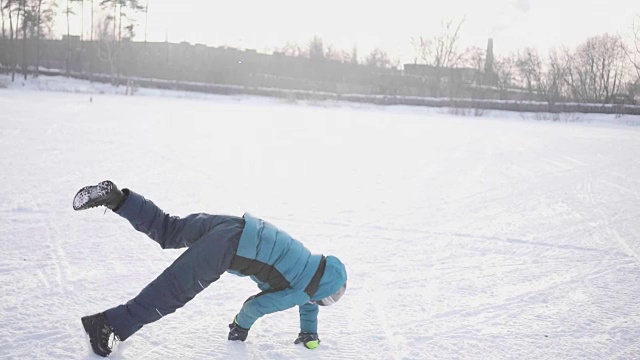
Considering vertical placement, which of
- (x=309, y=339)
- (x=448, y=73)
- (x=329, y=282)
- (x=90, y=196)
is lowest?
(x=309, y=339)

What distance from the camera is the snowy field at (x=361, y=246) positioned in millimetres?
Result: 3305

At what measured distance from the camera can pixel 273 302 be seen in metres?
2.90

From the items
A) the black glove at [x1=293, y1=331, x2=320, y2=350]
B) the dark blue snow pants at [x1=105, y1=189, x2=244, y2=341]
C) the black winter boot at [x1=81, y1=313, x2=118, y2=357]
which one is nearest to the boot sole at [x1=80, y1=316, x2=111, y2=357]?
the black winter boot at [x1=81, y1=313, x2=118, y2=357]

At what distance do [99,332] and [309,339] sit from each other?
107cm

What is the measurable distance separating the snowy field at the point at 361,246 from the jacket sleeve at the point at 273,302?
253 mm

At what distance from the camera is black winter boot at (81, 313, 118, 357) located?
2.83 metres

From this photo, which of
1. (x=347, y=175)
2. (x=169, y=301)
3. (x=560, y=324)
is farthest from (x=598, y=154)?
(x=169, y=301)

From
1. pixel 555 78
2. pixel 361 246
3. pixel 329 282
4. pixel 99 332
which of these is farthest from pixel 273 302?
pixel 555 78

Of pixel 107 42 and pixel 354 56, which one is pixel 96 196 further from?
pixel 354 56

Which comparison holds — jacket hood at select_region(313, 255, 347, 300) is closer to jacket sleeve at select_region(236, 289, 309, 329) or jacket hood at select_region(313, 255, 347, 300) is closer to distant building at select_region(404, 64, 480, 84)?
jacket sleeve at select_region(236, 289, 309, 329)

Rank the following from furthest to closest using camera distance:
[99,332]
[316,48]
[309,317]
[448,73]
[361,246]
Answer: [316,48] → [448,73] → [361,246] → [309,317] → [99,332]

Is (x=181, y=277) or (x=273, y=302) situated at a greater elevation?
(x=181, y=277)

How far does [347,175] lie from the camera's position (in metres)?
9.58

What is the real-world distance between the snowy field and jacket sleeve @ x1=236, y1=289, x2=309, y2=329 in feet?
0.83
